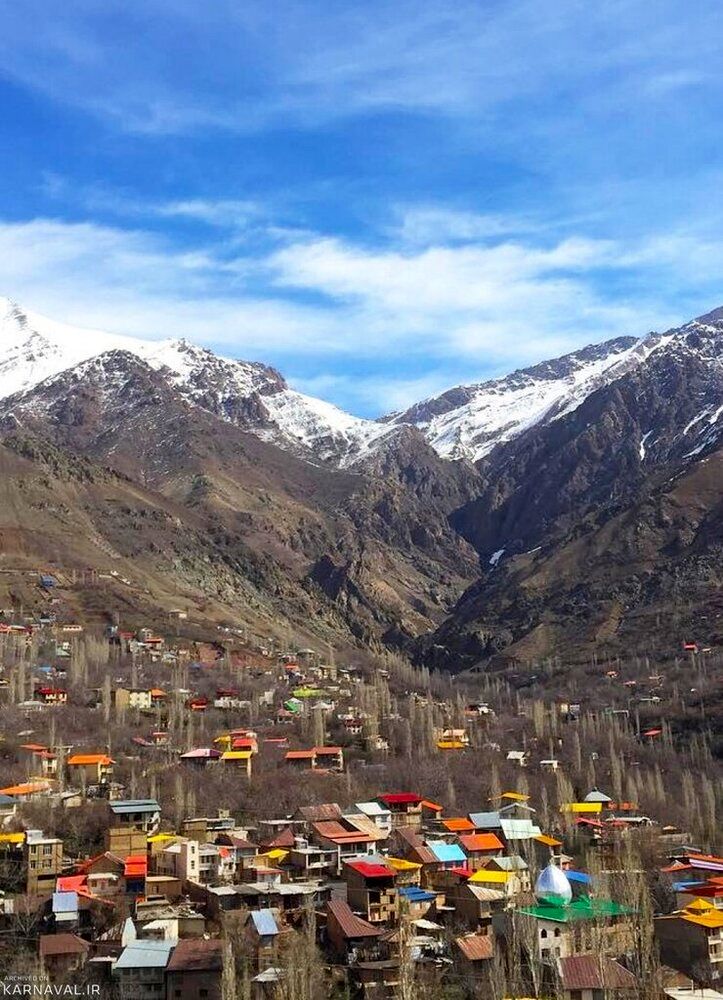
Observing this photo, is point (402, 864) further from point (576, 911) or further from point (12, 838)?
point (12, 838)

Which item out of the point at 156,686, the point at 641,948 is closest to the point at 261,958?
the point at 641,948

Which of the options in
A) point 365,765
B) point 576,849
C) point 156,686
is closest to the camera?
point 576,849

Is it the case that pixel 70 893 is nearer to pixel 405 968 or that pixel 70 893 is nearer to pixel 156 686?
pixel 405 968

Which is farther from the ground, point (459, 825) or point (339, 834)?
point (339, 834)

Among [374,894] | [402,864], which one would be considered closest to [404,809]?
[402,864]

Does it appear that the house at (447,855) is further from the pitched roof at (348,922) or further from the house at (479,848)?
the pitched roof at (348,922)

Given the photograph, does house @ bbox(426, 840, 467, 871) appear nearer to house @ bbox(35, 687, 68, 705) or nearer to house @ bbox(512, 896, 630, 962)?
house @ bbox(512, 896, 630, 962)
